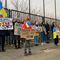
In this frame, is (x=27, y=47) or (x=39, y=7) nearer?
(x=27, y=47)

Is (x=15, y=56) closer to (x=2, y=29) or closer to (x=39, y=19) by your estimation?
(x=2, y=29)

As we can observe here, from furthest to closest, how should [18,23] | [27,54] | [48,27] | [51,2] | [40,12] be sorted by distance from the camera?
[51,2] → [40,12] → [48,27] → [18,23] → [27,54]

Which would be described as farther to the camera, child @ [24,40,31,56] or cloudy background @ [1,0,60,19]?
cloudy background @ [1,0,60,19]

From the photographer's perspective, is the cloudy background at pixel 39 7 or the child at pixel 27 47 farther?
the cloudy background at pixel 39 7

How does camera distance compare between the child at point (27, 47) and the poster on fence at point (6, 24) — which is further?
the poster on fence at point (6, 24)

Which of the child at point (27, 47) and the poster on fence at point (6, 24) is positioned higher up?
the poster on fence at point (6, 24)

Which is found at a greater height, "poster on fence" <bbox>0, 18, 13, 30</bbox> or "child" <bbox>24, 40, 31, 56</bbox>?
"poster on fence" <bbox>0, 18, 13, 30</bbox>

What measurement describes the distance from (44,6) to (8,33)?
10.6m

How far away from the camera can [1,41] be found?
18.1m

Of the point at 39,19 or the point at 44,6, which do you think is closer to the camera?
the point at 39,19

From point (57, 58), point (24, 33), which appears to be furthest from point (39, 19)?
point (57, 58)

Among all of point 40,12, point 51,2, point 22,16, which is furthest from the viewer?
point 51,2

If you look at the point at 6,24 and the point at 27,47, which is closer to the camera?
the point at 27,47

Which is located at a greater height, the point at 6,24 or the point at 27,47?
the point at 6,24
